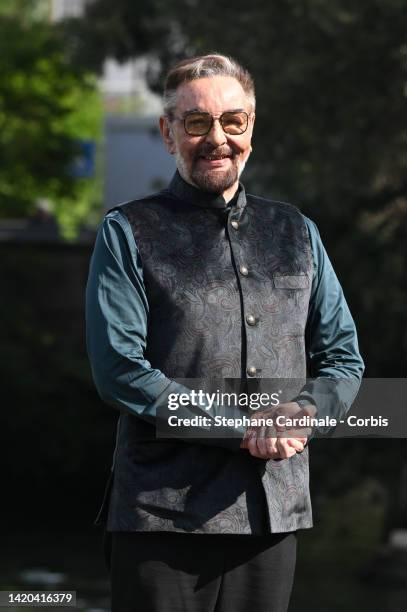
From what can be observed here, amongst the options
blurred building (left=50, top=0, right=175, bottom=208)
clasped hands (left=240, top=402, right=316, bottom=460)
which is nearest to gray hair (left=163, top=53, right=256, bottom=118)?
clasped hands (left=240, top=402, right=316, bottom=460)

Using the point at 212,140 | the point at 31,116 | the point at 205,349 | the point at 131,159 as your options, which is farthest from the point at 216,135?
the point at 31,116

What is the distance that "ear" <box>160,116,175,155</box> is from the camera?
329cm

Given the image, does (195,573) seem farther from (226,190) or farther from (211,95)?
(211,95)

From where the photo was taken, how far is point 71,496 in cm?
1772

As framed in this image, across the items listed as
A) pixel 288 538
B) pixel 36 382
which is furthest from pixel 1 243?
pixel 288 538

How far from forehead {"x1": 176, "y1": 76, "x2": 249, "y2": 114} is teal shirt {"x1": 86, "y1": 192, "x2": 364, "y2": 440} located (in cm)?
28

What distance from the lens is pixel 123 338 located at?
306cm

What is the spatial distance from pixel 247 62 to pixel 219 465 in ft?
28.1

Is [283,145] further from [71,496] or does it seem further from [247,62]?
[71,496]

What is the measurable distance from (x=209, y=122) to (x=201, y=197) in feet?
0.56

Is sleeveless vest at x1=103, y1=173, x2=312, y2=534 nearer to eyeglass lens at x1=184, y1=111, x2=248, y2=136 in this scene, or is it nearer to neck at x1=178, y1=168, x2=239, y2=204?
neck at x1=178, y1=168, x2=239, y2=204

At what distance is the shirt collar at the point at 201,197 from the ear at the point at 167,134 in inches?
→ 2.5

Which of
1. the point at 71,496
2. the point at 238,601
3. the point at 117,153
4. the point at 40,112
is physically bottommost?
the point at 238,601

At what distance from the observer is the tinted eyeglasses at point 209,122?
3.19 meters
